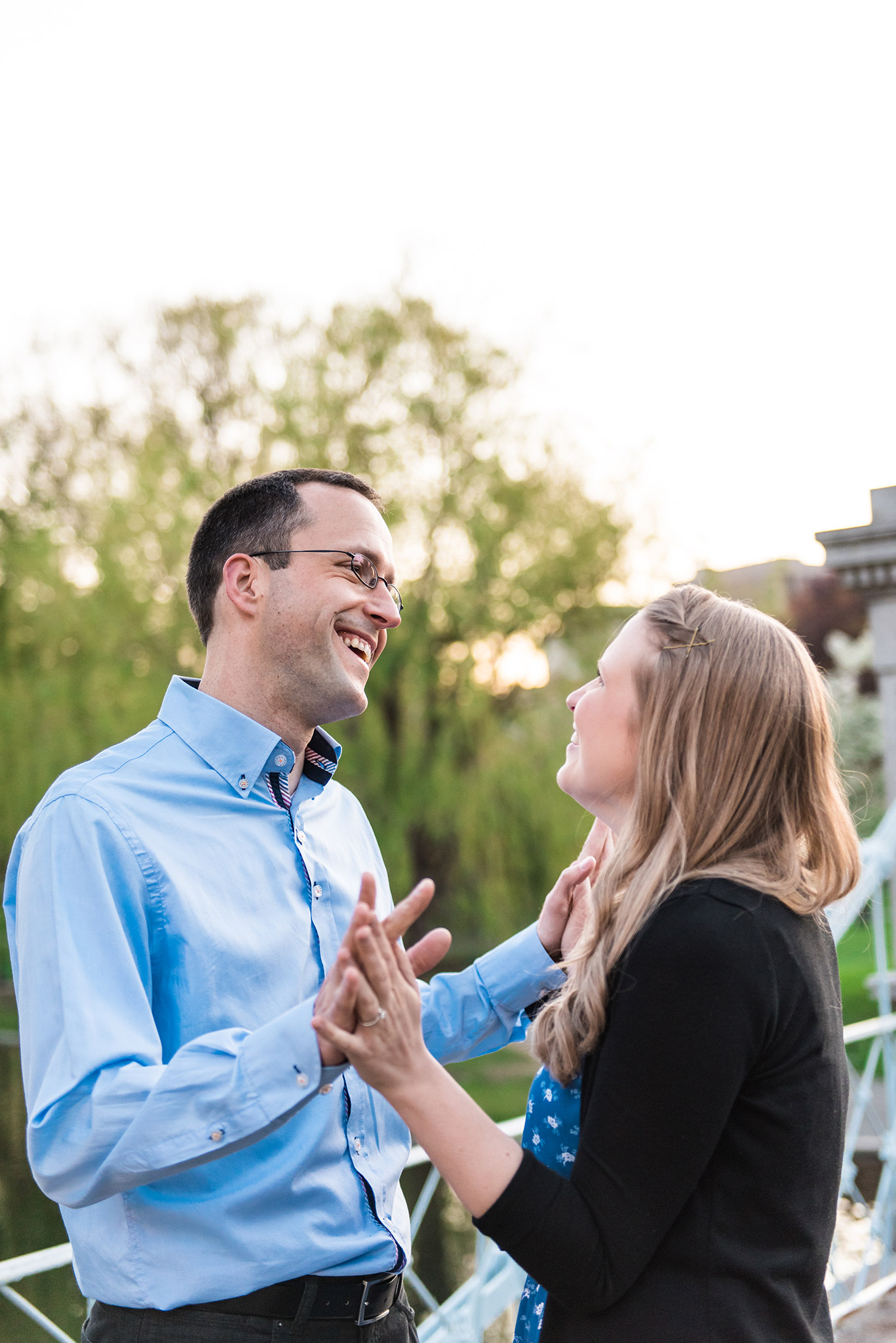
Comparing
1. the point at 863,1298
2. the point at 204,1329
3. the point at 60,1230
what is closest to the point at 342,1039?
the point at 204,1329

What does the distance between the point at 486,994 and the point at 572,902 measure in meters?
0.23

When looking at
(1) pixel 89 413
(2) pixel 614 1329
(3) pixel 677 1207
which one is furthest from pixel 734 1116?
(1) pixel 89 413

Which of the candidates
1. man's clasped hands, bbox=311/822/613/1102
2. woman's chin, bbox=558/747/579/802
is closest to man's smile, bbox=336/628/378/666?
woman's chin, bbox=558/747/579/802

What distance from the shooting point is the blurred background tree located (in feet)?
37.9

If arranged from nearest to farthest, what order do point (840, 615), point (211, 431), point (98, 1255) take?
1. point (98, 1255)
2. point (211, 431)
3. point (840, 615)

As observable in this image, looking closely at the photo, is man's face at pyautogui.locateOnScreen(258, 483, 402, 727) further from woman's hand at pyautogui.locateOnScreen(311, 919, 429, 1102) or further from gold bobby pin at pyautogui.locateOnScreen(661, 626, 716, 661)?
woman's hand at pyautogui.locateOnScreen(311, 919, 429, 1102)

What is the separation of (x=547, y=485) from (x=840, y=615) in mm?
18724

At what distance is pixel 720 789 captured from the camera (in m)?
1.52

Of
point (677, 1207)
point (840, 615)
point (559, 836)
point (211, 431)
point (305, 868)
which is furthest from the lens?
point (840, 615)

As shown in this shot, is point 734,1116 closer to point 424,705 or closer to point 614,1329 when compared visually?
point 614,1329

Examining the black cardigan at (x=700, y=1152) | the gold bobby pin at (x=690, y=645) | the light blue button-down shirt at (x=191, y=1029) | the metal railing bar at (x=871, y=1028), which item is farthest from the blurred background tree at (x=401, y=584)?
the black cardigan at (x=700, y=1152)

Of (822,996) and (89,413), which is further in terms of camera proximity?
(89,413)

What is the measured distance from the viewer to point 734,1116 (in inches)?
55.1

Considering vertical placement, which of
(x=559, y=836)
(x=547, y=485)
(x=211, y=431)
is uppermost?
(x=211, y=431)
